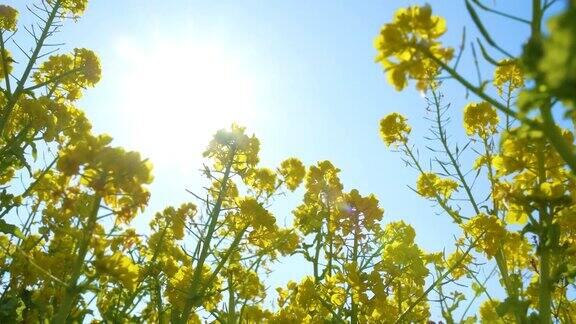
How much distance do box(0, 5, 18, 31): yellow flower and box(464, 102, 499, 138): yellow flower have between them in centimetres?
703

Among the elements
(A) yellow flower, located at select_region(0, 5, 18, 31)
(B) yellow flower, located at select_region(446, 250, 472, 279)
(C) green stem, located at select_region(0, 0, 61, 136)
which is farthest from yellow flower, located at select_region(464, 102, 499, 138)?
(A) yellow flower, located at select_region(0, 5, 18, 31)

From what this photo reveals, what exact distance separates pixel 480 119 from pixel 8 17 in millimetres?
7245

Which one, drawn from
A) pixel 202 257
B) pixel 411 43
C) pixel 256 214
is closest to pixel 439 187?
pixel 256 214

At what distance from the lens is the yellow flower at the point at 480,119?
5.91m

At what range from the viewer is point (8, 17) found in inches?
293

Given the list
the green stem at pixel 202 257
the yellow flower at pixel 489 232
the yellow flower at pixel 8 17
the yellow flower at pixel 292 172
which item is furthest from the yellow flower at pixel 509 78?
the yellow flower at pixel 8 17

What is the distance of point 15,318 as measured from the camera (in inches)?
181

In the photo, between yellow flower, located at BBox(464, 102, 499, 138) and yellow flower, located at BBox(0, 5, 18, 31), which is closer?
yellow flower, located at BBox(464, 102, 499, 138)

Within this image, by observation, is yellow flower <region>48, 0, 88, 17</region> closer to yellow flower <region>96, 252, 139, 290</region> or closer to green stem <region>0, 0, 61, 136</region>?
green stem <region>0, 0, 61, 136</region>

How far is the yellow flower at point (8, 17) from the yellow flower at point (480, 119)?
7028 mm

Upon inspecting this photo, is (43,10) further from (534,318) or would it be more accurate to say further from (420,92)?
(534,318)

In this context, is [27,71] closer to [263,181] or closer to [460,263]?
[263,181]

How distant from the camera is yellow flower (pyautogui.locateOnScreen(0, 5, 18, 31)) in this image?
7.41 metres

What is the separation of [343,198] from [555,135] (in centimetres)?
483
